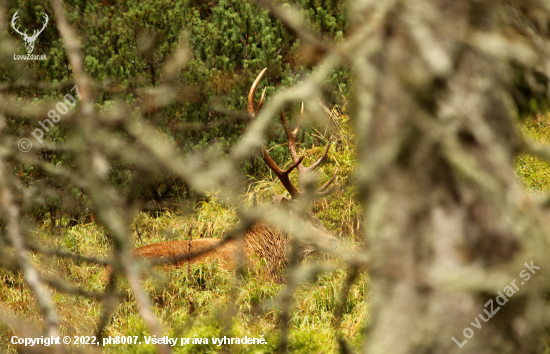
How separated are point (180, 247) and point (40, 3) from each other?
3.93 metres

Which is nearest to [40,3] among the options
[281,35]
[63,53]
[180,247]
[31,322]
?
[63,53]

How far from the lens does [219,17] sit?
7.18 metres

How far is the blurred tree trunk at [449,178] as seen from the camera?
51 cm

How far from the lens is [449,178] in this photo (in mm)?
516

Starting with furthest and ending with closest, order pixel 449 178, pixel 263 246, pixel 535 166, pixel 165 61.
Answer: pixel 165 61 → pixel 535 166 → pixel 263 246 → pixel 449 178

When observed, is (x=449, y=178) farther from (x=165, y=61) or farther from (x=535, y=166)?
(x=165, y=61)

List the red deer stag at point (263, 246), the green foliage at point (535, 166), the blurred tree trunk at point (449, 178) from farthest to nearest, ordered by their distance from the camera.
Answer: the green foliage at point (535, 166), the red deer stag at point (263, 246), the blurred tree trunk at point (449, 178)

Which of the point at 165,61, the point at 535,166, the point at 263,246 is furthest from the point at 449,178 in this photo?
the point at 165,61

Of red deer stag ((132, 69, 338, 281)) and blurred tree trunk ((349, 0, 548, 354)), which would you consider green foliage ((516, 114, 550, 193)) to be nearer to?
red deer stag ((132, 69, 338, 281))

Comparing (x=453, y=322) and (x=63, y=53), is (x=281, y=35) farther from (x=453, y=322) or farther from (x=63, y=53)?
(x=453, y=322)

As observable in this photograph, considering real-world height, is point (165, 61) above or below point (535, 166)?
above

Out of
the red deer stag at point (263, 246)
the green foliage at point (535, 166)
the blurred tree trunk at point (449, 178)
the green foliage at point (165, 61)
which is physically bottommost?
the blurred tree trunk at point (449, 178)

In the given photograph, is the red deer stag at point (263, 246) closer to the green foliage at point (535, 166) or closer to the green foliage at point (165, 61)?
the green foliage at point (165, 61)

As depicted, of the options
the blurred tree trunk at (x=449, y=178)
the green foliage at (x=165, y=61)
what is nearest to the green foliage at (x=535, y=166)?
the green foliage at (x=165, y=61)
